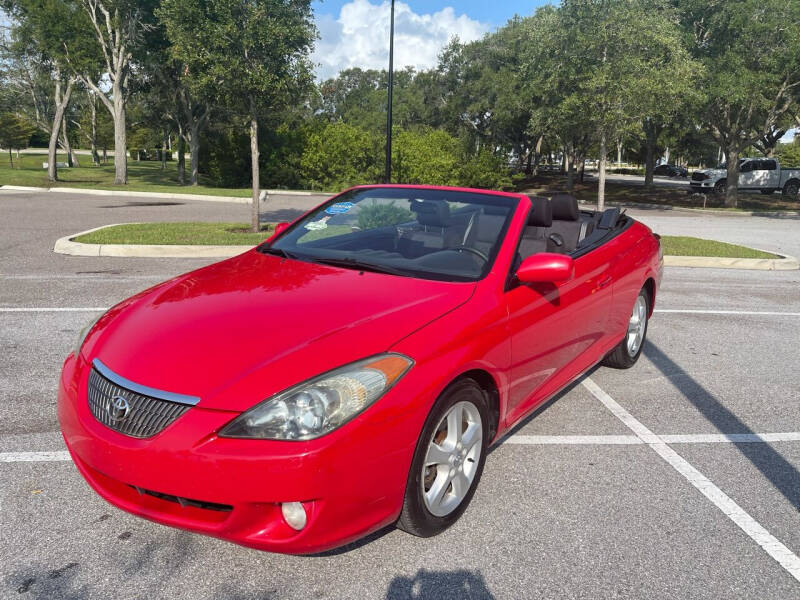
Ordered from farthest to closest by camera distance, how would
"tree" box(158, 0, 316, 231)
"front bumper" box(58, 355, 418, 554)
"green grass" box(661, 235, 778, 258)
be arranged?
1. "tree" box(158, 0, 316, 231)
2. "green grass" box(661, 235, 778, 258)
3. "front bumper" box(58, 355, 418, 554)

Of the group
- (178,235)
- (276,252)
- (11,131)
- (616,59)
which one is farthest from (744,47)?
(11,131)

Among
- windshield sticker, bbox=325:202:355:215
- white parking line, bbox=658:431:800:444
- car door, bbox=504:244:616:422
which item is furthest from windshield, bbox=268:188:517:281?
white parking line, bbox=658:431:800:444

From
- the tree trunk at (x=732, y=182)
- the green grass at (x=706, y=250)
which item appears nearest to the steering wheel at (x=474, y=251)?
the green grass at (x=706, y=250)

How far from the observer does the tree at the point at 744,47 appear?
25375 mm

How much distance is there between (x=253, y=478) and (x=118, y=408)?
65cm

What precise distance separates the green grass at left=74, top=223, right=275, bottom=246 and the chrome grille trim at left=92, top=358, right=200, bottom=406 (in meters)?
9.39

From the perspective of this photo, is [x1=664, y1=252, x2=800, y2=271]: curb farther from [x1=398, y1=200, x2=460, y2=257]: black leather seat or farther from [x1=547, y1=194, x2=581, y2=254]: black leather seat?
[x1=398, y1=200, x2=460, y2=257]: black leather seat

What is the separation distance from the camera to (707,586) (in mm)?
2738

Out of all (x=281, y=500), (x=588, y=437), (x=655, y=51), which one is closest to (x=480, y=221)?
(x=588, y=437)

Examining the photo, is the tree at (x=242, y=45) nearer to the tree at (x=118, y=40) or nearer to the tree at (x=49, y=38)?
the tree at (x=118, y=40)

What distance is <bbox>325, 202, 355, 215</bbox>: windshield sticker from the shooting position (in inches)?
179

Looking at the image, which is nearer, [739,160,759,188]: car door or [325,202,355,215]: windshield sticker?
[325,202,355,215]: windshield sticker

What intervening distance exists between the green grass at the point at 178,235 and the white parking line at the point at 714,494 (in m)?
8.66

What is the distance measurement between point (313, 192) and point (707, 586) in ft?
104
